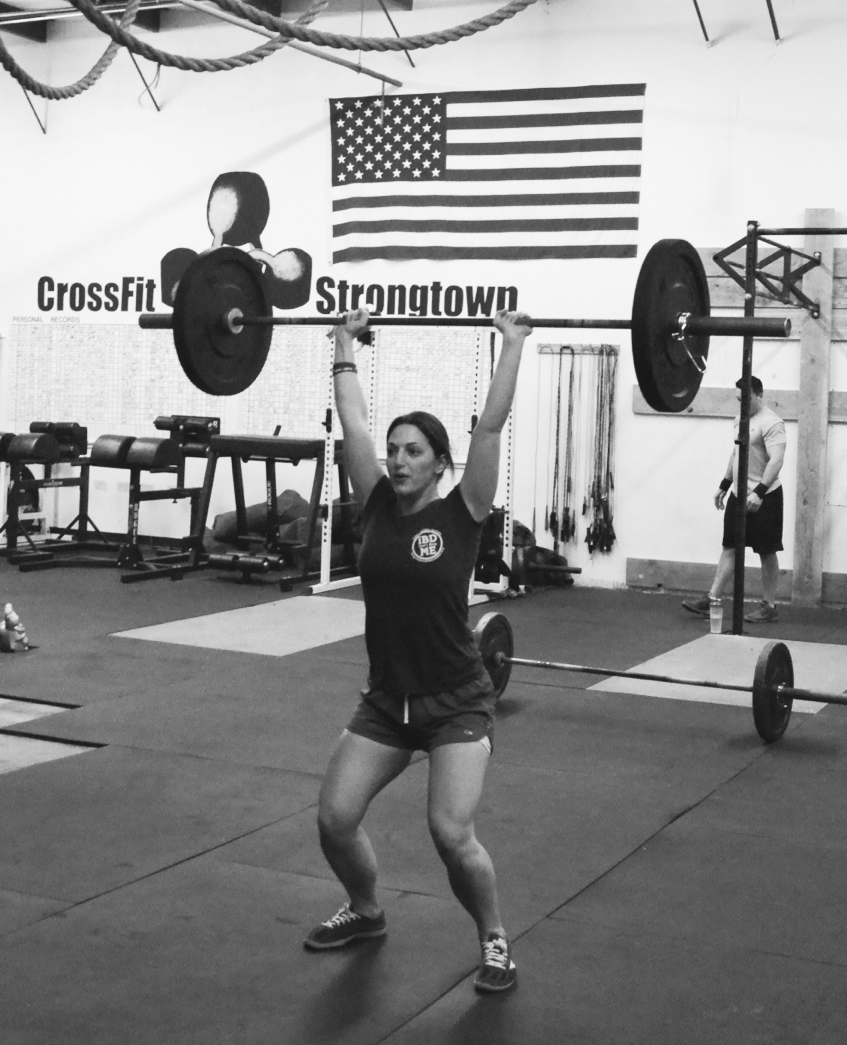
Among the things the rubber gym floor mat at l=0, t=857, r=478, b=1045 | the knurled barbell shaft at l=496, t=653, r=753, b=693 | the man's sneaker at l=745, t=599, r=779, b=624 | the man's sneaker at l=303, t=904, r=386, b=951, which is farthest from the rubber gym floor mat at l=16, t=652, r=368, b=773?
the man's sneaker at l=745, t=599, r=779, b=624

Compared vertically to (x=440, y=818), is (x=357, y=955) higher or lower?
lower

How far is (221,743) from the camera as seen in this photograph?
462 centimetres

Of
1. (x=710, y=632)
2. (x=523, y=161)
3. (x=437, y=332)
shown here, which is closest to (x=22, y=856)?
(x=710, y=632)

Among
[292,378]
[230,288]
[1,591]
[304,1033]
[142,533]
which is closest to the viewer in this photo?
[304,1033]

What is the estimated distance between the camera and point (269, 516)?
8.76 m

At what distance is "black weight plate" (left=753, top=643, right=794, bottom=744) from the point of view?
4.62m

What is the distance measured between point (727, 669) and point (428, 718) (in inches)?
141

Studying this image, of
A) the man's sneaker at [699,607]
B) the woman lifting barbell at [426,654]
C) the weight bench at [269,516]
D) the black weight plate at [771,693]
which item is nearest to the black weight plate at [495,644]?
the black weight plate at [771,693]

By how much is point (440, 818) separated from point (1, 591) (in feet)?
19.7

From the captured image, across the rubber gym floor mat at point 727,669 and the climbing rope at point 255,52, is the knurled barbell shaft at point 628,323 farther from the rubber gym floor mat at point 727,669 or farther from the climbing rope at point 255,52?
the rubber gym floor mat at point 727,669

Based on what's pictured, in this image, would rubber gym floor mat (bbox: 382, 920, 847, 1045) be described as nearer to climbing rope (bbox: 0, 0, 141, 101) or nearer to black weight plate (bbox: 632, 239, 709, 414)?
black weight plate (bbox: 632, 239, 709, 414)

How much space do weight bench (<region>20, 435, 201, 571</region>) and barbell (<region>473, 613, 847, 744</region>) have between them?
13.0 feet

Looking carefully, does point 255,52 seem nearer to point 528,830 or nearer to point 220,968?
point 528,830

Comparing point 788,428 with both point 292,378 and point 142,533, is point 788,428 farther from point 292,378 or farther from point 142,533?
point 142,533
